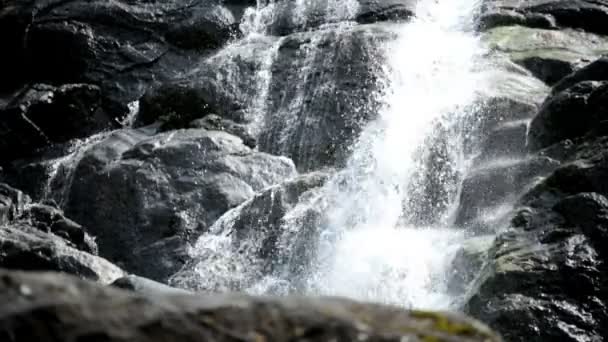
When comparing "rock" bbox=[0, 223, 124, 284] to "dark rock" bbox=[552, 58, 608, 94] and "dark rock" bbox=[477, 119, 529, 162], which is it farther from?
"dark rock" bbox=[552, 58, 608, 94]

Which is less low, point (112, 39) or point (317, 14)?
point (317, 14)

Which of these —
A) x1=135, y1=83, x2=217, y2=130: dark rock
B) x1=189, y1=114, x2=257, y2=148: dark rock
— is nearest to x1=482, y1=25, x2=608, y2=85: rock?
x1=189, y1=114, x2=257, y2=148: dark rock

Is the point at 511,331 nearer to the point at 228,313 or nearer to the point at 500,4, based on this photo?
the point at 228,313

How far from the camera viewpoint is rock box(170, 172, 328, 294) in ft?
43.1

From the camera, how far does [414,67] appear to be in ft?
58.7

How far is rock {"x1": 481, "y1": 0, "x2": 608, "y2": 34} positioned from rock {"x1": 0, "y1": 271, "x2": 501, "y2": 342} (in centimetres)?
1706

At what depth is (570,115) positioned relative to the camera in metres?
12.5

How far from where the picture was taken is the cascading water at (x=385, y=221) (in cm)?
1195

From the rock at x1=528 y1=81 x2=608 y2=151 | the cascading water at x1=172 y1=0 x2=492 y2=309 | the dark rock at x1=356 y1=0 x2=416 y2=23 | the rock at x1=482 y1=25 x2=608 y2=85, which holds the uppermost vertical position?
the dark rock at x1=356 y1=0 x2=416 y2=23

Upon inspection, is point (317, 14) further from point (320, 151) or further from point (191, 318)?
point (191, 318)

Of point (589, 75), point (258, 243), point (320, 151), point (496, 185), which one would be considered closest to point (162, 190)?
point (258, 243)

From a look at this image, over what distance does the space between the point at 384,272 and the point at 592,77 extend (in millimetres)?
4439

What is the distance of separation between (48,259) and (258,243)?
3400 millimetres

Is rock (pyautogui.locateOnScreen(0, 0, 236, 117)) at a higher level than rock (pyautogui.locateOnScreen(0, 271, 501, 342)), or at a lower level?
higher
